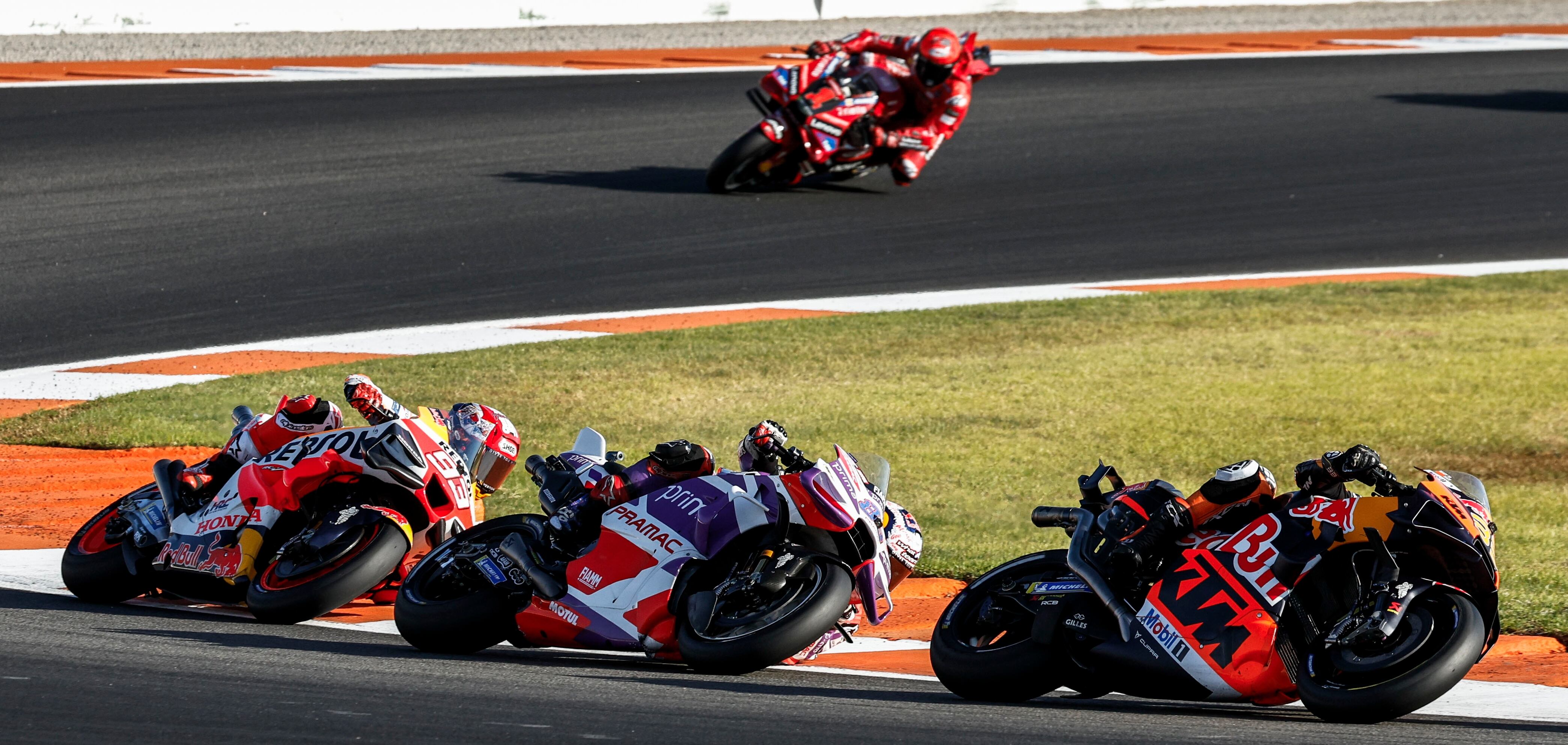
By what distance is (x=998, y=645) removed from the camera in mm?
5945

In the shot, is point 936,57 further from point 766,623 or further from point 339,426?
point 766,623

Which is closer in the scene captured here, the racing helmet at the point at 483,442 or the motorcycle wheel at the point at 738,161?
the racing helmet at the point at 483,442

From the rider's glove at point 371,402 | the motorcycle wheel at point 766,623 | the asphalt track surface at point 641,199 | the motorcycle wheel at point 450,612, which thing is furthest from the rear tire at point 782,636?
the asphalt track surface at point 641,199

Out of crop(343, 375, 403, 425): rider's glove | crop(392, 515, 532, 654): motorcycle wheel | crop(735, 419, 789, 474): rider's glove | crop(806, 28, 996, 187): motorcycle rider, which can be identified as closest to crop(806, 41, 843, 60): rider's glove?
crop(806, 28, 996, 187): motorcycle rider

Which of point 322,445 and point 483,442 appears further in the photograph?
point 483,442

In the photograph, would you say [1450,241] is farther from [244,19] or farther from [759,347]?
[244,19]

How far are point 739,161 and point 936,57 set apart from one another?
76.7 inches

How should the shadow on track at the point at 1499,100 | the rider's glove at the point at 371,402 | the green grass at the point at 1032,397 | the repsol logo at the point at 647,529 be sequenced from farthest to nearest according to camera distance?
the shadow on track at the point at 1499,100, the green grass at the point at 1032,397, the rider's glove at the point at 371,402, the repsol logo at the point at 647,529

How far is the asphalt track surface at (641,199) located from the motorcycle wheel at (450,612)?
628 cm

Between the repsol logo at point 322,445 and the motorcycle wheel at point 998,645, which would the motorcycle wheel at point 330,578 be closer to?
the repsol logo at point 322,445

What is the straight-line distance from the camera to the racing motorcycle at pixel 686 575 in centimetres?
600

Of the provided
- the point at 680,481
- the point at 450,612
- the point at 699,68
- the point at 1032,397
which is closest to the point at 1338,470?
the point at 680,481

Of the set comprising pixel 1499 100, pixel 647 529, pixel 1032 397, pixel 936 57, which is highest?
pixel 647 529

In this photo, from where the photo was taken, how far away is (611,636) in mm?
6375
